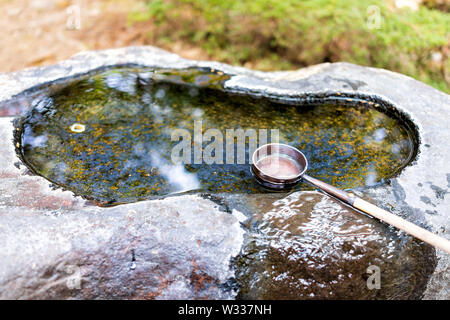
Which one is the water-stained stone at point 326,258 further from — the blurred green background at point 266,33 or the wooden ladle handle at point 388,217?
the blurred green background at point 266,33

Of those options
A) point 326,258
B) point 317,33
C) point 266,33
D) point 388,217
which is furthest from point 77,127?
point 317,33

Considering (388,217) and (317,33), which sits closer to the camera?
(388,217)

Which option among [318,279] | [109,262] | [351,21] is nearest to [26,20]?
[351,21]

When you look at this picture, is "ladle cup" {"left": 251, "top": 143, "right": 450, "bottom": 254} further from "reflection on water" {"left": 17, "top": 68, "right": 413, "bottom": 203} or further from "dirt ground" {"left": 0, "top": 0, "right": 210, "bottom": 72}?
"dirt ground" {"left": 0, "top": 0, "right": 210, "bottom": 72}

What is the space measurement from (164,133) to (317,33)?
3.77 meters

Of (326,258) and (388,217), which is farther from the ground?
(388,217)

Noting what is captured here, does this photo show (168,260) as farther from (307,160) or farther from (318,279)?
(307,160)

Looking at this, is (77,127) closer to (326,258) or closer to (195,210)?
(195,210)

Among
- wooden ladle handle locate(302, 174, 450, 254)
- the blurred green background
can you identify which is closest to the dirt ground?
the blurred green background

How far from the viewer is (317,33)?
20.7 feet

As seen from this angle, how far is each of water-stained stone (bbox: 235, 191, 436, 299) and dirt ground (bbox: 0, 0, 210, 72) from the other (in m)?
4.93

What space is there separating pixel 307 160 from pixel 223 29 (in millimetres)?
4150

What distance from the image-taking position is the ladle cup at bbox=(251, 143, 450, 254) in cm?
239

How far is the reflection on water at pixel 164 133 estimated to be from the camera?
123 inches
